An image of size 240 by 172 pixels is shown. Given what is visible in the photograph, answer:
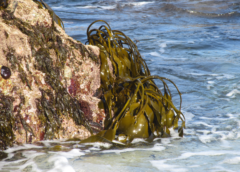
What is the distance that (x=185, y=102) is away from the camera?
13.3 ft

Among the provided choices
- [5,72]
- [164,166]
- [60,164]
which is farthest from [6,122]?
[164,166]

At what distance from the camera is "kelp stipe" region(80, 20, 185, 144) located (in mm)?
2732

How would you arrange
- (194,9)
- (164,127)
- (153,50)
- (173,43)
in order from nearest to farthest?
(164,127), (153,50), (173,43), (194,9)

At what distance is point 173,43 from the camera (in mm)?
7824

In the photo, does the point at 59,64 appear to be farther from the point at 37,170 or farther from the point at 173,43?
the point at 173,43

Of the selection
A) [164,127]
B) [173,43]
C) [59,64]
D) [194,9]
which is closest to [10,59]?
[59,64]

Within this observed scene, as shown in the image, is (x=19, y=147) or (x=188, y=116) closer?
(x=19, y=147)

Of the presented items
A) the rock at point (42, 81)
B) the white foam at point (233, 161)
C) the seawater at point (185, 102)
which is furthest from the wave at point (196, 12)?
the white foam at point (233, 161)

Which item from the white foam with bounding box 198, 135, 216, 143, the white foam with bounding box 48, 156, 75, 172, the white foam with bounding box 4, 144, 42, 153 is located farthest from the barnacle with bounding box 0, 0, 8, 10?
the white foam with bounding box 198, 135, 216, 143

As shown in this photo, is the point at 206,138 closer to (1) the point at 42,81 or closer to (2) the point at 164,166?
(2) the point at 164,166

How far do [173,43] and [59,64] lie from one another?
5680 millimetres

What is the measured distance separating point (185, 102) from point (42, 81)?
231 centimetres

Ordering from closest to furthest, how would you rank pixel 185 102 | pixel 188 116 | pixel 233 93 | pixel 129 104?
pixel 129 104 < pixel 188 116 < pixel 185 102 < pixel 233 93

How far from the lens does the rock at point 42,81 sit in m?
2.41
